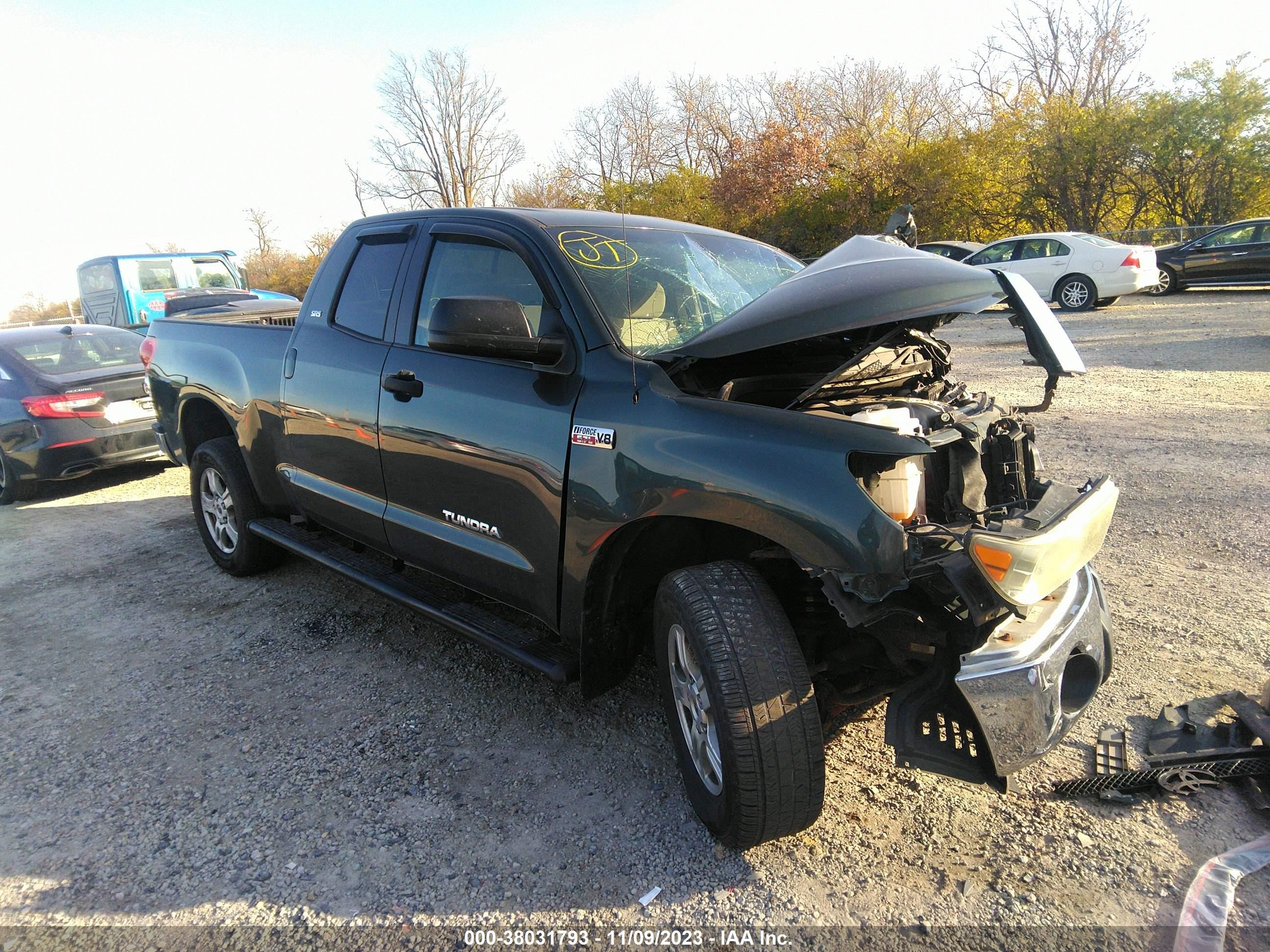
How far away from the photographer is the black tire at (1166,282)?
1684cm

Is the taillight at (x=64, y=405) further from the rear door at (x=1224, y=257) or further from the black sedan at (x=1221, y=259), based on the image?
the rear door at (x=1224, y=257)

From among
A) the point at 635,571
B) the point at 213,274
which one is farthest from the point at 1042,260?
the point at 213,274

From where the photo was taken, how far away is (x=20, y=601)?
15.6 feet

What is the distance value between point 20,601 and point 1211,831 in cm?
590

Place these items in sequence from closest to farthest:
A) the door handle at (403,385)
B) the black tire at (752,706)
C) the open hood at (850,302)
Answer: the black tire at (752,706) < the open hood at (850,302) < the door handle at (403,385)

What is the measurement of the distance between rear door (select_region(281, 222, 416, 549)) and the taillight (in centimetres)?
429

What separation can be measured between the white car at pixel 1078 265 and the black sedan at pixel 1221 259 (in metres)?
1.69

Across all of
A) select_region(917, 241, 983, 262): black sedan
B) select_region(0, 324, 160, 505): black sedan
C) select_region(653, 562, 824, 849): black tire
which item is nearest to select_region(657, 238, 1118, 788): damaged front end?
select_region(653, 562, 824, 849): black tire

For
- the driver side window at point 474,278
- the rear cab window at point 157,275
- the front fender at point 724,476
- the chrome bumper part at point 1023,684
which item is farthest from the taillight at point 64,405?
the rear cab window at point 157,275

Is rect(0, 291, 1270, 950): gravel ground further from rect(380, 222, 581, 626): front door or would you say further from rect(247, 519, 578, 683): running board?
rect(380, 222, 581, 626): front door

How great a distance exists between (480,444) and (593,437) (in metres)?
0.55

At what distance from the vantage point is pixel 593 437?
2641mm

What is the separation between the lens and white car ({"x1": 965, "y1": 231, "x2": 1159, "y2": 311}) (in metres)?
14.6

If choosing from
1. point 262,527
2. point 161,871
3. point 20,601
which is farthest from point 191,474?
point 161,871
